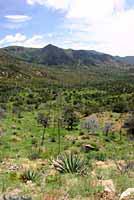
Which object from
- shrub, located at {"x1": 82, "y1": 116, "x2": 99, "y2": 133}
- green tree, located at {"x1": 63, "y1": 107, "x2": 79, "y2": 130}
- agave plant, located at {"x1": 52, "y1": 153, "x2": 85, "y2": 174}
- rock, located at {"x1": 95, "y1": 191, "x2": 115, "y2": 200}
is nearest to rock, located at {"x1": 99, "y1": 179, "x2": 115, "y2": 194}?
rock, located at {"x1": 95, "y1": 191, "x2": 115, "y2": 200}

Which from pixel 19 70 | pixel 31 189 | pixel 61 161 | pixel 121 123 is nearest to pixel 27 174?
pixel 61 161

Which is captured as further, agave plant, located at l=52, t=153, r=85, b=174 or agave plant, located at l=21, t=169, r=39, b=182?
agave plant, located at l=52, t=153, r=85, b=174

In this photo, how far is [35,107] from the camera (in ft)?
219

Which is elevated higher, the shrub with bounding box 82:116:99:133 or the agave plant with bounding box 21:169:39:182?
the agave plant with bounding box 21:169:39:182

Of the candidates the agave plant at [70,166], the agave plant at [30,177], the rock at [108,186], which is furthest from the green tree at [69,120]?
the rock at [108,186]

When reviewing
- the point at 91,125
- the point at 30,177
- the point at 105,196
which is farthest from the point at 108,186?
the point at 91,125

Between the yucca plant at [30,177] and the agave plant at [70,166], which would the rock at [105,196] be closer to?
the yucca plant at [30,177]

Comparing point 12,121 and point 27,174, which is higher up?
point 27,174

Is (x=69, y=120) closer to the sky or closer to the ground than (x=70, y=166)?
closer to the ground

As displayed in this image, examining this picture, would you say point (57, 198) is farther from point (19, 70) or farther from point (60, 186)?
point (19, 70)

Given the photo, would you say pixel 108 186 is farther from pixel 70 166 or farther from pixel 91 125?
pixel 91 125

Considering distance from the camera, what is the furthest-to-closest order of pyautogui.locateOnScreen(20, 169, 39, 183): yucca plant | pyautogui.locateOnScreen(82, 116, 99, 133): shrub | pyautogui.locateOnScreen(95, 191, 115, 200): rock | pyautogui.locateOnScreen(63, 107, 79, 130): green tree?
pyautogui.locateOnScreen(63, 107, 79, 130): green tree → pyautogui.locateOnScreen(82, 116, 99, 133): shrub → pyautogui.locateOnScreen(20, 169, 39, 183): yucca plant → pyautogui.locateOnScreen(95, 191, 115, 200): rock

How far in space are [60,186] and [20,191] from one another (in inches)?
31.3

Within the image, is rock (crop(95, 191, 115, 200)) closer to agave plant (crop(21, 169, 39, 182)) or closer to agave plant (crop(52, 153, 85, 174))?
agave plant (crop(21, 169, 39, 182))
